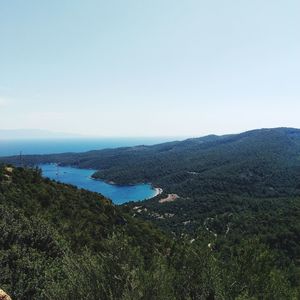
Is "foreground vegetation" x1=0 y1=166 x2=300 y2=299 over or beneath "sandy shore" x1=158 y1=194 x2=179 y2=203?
over

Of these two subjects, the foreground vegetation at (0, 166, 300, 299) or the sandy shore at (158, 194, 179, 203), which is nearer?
the foreground vegetation at (0, 166, 300, 299)

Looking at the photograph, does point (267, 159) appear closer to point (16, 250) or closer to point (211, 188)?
point (211, 188)

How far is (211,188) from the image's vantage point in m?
142

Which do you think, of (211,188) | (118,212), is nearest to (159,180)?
(211,188)

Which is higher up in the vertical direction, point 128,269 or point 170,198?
point 128,269

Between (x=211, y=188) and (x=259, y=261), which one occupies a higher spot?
(x=259, y=261)

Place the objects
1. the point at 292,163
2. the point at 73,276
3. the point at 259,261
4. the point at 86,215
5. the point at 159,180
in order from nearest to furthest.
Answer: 1. the point at 73,276
2. the point at 259,261
3. the point at 86,215
4. the point at 292,163
5. the point at 159,180

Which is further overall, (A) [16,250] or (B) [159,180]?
(B) [159,180]

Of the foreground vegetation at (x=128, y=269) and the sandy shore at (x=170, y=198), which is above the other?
the foreground vegetation at (x=128, y=269)

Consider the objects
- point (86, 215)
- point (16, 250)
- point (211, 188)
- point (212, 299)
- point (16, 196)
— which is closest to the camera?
point (212, 299)

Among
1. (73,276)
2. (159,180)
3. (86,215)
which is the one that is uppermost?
(73,276)

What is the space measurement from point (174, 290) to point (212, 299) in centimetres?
195

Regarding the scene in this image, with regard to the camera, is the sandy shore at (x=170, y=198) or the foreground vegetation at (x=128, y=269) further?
the sandy shore at (x=170, y=198)

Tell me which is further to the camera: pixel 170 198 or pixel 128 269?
pixel 170 198
